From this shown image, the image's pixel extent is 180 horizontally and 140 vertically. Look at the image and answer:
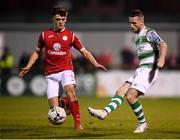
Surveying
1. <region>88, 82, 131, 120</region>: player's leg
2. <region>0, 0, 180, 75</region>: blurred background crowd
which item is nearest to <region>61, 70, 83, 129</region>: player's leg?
<region>88, 82, 131, 120</region>: player's leg

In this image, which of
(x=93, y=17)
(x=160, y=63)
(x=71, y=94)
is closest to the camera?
(x=160, y=63)

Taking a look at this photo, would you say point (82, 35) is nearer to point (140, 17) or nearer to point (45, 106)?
point (45, 106)

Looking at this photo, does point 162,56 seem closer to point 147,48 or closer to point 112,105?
point 147,48

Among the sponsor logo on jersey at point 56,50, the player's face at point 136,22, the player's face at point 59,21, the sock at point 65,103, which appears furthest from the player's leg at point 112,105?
the player's face at point 59,21

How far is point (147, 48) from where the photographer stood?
14.9m

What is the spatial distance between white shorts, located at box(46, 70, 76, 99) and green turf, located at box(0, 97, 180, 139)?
803 millimetres

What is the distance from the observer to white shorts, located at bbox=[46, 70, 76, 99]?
51.4 feet

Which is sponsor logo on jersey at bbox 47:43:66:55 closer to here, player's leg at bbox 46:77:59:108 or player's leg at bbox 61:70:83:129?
player's leg at bbox 61:70:83:129

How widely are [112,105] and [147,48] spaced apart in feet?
4.47

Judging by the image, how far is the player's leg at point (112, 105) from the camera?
14.1 m

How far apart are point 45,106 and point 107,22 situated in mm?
17378

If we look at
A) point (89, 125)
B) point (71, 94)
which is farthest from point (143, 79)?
point (89, 125)

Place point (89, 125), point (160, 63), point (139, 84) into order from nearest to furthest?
1. point (160, 63)
2. point (139, 84)
3. point (89, 125)

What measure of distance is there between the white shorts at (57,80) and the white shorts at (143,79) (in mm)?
1422
